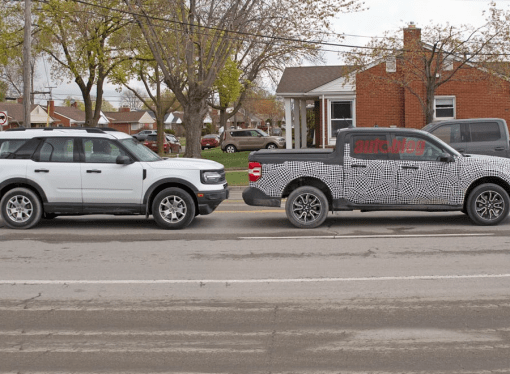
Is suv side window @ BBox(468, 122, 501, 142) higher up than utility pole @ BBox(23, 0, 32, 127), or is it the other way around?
utility pole @ BBox(23, 0, 32, 127)

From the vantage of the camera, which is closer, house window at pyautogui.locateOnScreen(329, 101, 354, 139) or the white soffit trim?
the white soffit trim

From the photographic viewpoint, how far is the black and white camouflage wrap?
38.4 feet

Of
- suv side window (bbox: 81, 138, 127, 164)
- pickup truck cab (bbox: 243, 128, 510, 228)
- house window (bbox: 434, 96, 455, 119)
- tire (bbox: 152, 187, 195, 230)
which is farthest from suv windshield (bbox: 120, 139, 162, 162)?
house window (bbox: 434, 96, 455, 119)

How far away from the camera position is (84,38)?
3984 centimetres

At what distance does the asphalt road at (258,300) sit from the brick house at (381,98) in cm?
2165

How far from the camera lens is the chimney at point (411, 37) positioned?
2806 centimetres

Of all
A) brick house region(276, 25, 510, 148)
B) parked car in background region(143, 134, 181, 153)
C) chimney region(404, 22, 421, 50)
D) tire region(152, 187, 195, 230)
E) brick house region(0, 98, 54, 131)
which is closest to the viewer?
tire region(152, 187, 195, 230)

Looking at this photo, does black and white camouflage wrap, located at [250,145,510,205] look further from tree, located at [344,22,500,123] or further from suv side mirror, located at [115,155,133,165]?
tree, located at [344,22,500,123]

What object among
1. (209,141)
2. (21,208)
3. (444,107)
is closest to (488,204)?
(21,208)

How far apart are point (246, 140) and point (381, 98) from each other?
1476 centimetres

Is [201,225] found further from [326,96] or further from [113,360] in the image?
[326,96]

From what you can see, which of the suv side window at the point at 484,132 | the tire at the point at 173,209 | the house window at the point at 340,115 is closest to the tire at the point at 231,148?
the house window at the point at 340,115

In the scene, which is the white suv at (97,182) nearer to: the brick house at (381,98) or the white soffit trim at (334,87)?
the brick house at (381,98)

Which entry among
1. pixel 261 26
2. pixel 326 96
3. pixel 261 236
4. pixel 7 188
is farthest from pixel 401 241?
pixel 326 96
